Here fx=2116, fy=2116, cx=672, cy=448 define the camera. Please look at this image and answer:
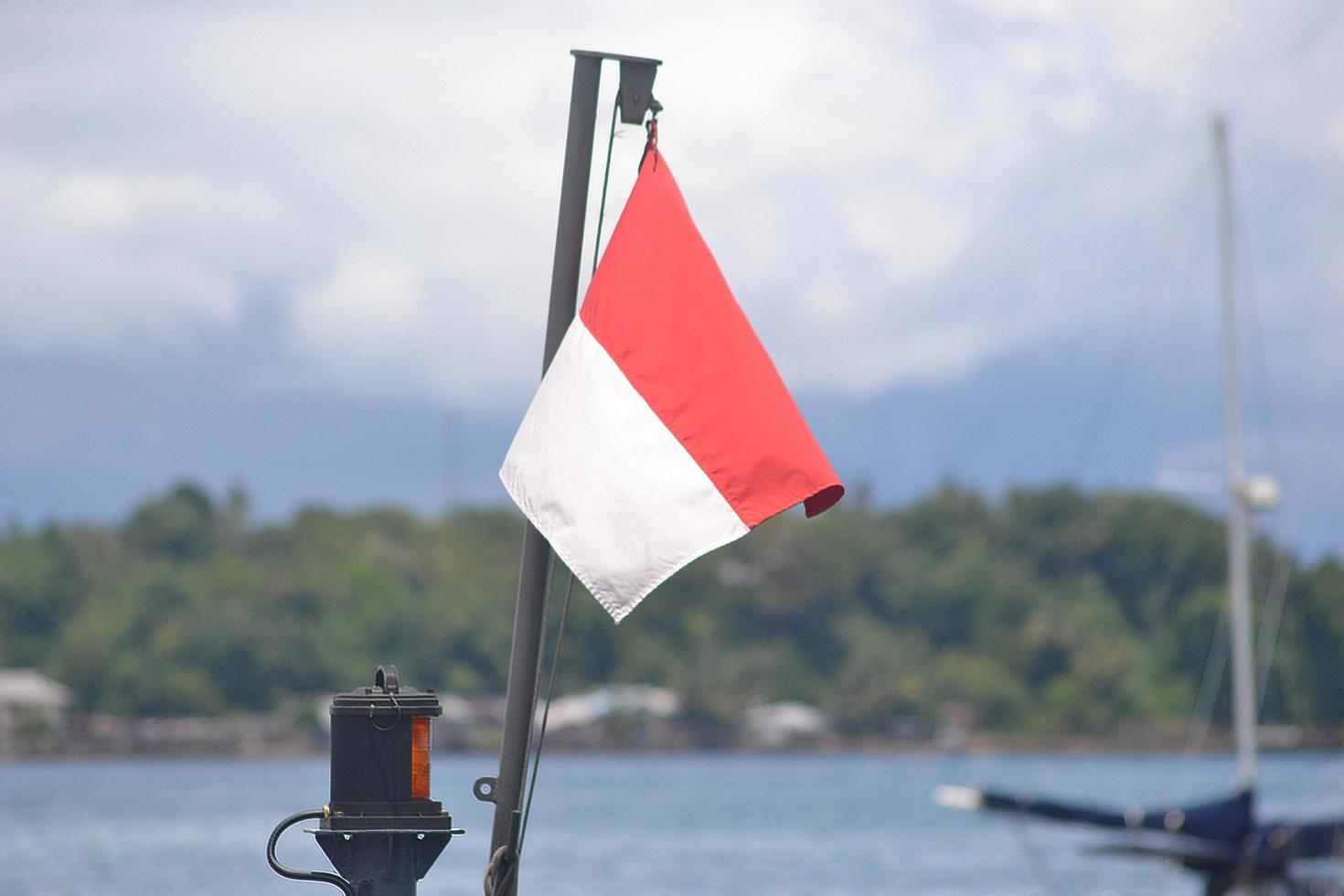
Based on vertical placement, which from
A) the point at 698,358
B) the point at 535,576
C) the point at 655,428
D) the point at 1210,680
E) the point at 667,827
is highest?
the point at 1210,680

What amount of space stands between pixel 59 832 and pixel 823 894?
3203 centimetres

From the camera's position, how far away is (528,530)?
5973 mm

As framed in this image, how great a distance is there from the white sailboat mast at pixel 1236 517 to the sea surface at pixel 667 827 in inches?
47.8

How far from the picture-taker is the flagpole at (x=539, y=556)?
19.6 feet

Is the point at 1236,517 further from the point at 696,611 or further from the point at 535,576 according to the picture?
the point at 696,611

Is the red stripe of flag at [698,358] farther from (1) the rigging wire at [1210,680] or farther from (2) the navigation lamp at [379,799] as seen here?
(1) the rigging wire at [1210,680]

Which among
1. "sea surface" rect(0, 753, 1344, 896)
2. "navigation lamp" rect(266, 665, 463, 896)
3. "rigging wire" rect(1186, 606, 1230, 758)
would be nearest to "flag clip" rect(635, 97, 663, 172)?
"navigation lamp" rect(266, 665, 463, 896)

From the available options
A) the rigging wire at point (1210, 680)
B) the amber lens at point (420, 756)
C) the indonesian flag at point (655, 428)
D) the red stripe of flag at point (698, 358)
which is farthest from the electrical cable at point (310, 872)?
the rigging wire at point (1210, 680)

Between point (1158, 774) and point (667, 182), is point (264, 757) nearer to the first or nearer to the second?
point (1158, 774)

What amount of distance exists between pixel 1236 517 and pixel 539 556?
81.9ft

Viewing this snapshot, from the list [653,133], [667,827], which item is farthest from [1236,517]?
[667,827]

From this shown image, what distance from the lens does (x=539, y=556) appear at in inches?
236

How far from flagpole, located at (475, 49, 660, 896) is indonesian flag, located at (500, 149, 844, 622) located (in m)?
0.15

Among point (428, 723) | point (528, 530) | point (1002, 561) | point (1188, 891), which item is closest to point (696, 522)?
point (528, 530)
